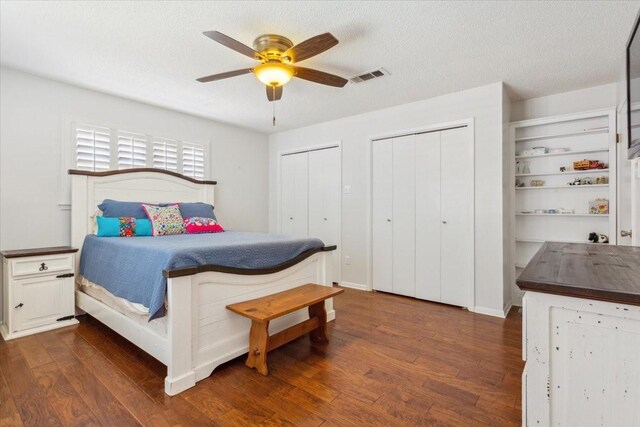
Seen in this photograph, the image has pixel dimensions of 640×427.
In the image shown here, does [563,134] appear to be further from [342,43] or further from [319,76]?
[319,76]

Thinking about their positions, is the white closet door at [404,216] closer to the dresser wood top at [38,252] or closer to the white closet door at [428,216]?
the white closet door at [428,216]

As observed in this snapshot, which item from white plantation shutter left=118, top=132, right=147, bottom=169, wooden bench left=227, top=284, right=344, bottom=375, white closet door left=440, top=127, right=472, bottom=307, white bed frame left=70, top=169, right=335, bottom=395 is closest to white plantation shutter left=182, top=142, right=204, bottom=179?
white plantation shutter left=118, top=132, right=147, bottom=169

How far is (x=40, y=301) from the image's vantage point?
2.70m

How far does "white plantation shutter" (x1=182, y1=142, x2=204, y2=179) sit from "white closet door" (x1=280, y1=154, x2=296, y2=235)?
4.21 feet

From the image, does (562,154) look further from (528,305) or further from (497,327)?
(528,305)

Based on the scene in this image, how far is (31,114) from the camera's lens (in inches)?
115

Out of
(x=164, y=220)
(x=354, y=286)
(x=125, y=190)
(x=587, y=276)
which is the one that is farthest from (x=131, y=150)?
(x=587, y=276)

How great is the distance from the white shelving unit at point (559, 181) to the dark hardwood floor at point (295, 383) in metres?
1.36

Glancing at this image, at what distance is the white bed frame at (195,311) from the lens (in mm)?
1841

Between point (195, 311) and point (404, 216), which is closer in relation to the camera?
point (195, 311)

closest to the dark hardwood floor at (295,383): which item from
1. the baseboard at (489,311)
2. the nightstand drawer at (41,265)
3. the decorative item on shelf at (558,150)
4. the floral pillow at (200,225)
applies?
the baseboard at (489,311)

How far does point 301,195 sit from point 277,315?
120 inches

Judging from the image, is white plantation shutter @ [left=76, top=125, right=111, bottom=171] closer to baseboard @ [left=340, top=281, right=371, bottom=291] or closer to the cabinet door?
the cabinet door

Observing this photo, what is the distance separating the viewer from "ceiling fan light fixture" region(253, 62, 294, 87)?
7.30ft
